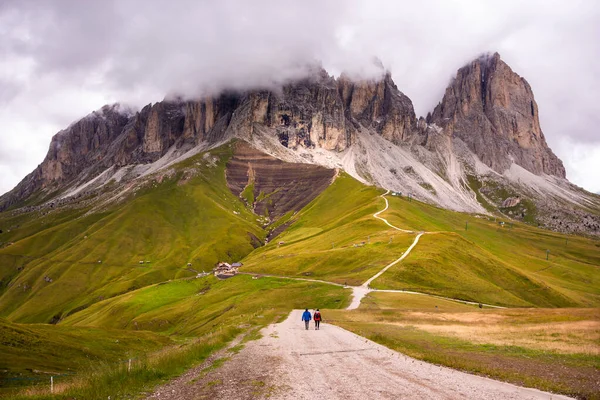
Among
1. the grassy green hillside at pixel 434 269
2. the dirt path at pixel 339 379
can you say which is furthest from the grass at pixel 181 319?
the grassy green hillside at pixel 434 269

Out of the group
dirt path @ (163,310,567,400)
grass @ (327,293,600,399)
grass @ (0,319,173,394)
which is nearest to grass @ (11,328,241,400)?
dirt path @ (163,310,567,400)

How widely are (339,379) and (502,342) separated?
22.0 meters

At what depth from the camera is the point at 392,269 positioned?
9075cm

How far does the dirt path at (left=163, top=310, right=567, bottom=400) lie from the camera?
16.2 metres

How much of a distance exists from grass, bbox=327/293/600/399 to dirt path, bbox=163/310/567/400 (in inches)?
85.3

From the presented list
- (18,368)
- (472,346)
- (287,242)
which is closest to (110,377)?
(18,368)

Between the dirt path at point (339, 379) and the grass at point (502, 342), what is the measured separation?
217 centimetres

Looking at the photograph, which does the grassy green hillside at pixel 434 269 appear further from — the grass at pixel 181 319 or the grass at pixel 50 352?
the grass at pixel 50 352

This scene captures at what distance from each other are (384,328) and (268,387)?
1091 inches

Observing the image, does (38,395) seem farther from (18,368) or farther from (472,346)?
(472,346)

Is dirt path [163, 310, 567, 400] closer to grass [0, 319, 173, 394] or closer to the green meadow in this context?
the green meadow

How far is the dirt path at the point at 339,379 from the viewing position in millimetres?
16250

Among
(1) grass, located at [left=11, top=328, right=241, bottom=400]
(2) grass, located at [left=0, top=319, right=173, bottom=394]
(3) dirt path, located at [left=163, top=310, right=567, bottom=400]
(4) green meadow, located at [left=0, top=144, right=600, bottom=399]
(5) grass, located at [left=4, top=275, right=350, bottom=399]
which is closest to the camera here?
(3) dirt path, located at [left=163, top=310, right=567, bottom=400]

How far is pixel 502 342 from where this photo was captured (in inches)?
1314
